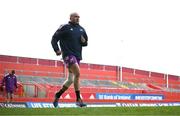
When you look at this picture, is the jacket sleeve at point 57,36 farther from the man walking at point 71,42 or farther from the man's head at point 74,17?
the man's head at point 74,17

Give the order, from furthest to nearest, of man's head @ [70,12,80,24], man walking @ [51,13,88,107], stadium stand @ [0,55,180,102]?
stadium stand @ [0,55,180,102]
man walking @ [51,13,88,107]
man's head @ [70,12,80,24]

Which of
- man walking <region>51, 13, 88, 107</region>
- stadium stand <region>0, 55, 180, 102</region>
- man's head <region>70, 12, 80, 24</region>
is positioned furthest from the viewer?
stadium stand <region>0, 55, 180, 102</region>

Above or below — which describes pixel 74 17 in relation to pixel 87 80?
above

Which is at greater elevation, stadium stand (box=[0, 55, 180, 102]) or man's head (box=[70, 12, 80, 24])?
man's head (box=[70, 12, 80, 24])

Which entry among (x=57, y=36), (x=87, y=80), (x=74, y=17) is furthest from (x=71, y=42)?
(x=87, y=80)

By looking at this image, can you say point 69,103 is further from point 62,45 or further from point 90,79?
point 90,79

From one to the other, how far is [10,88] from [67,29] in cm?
1411

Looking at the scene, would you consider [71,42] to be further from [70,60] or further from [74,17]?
[74,17]

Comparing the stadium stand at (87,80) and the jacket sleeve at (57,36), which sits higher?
the jacket sleeve at (57,36)

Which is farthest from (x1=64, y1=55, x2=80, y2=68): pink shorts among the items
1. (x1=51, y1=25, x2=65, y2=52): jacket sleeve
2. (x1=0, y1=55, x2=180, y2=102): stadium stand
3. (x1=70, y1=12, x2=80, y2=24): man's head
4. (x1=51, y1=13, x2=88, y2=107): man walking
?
(x1=0, y1=55, x2=180, y2=102): stadium stand

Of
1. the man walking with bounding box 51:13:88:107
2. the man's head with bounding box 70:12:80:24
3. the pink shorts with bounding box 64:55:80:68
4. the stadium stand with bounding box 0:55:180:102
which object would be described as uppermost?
the man's head with bounding box 70:12:80:24

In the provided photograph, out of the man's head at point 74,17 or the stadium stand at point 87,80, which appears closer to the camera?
the man's head at point 74,17

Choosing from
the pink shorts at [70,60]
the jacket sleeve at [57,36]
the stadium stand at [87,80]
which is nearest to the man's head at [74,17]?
the jacket sleeve at [57,36]

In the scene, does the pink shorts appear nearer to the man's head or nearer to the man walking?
the man walking
